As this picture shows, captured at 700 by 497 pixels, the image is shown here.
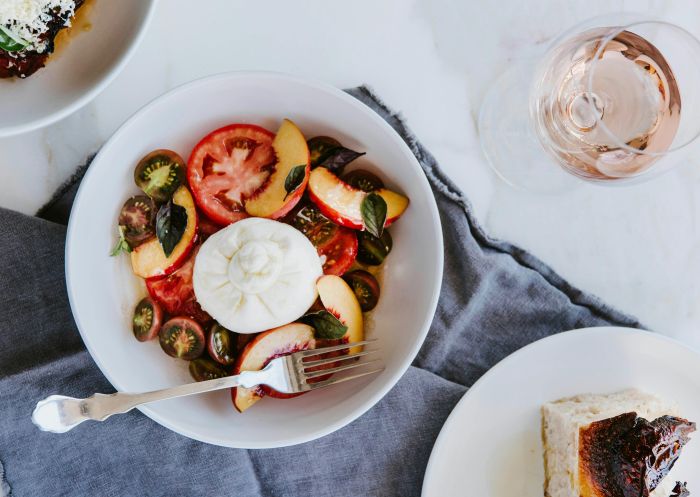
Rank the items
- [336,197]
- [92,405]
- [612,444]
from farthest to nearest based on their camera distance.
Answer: [612,444]
[336,197]
[92,405]

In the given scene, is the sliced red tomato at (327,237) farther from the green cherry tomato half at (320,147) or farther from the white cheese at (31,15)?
the white cheese at (31,15)

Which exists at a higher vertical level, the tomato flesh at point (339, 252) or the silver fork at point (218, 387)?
the tomato flesh at point (339, 252)

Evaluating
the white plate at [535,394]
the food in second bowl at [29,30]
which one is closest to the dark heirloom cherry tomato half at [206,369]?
the white plate at [535,394]

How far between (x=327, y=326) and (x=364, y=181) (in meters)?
0.29

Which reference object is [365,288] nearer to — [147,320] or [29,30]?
[147,320]

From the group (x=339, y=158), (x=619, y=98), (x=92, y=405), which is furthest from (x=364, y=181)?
(x=92, y=405)

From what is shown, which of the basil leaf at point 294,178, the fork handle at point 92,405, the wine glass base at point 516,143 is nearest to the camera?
the fork handle at point 92,405

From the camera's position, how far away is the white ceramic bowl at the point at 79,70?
1273mm

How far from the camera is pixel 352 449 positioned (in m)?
1.52

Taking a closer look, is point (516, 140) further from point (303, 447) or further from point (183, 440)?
point (183, 440)

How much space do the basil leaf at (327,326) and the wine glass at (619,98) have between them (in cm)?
55

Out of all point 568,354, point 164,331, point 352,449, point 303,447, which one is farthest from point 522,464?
point 164,331

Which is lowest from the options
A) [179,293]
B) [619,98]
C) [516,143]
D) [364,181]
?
[179,293]

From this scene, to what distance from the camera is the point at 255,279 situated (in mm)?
1305
